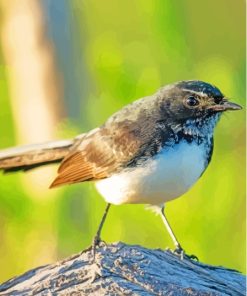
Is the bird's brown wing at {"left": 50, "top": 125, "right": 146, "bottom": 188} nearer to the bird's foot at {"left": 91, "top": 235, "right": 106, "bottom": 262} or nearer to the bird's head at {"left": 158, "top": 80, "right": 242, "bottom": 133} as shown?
the bird's head at {"left": 158, "top": 80, "right": 242, "bottom": 133}

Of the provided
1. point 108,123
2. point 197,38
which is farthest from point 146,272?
point 197,38

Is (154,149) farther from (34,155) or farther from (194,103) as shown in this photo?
(34,155)

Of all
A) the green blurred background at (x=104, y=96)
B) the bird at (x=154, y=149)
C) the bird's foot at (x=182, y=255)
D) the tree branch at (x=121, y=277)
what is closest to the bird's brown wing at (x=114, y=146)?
the bird at (x=154, y=149)

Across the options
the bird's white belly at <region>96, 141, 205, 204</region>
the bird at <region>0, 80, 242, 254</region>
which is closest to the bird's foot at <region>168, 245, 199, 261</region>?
the bird at <region>0, 80, 242, 254</region>

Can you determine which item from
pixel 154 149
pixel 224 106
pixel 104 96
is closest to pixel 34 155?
pixel 104 96

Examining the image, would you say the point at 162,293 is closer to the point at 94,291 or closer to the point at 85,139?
the point at 94,291
